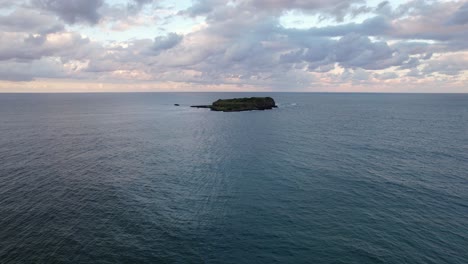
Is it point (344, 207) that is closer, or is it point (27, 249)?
point (27, 249)

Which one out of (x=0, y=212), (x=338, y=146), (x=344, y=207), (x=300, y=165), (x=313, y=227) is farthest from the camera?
(x=338, y=146)

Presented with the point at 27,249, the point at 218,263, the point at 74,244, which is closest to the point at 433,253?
the point at 218,263

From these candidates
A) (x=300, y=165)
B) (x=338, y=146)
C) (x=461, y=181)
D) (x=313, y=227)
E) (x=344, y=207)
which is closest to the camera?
(x=313, y=227)

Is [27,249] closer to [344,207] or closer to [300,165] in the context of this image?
[344,207]

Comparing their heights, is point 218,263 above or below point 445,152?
below

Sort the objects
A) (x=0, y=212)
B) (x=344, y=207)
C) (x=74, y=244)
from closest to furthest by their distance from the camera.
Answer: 1. (x=74, y=244)
2. (x=0, y=212)
3. (x=344, y=207)

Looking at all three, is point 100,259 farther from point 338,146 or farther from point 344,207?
point 338,146

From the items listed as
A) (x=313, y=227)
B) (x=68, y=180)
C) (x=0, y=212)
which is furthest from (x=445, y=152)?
(x=0, y=212)

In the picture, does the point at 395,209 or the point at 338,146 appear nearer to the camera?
the point at 395,209

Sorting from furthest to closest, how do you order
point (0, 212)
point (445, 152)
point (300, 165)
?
point (445, 152) → point (300, 165) → point (0, 212)
